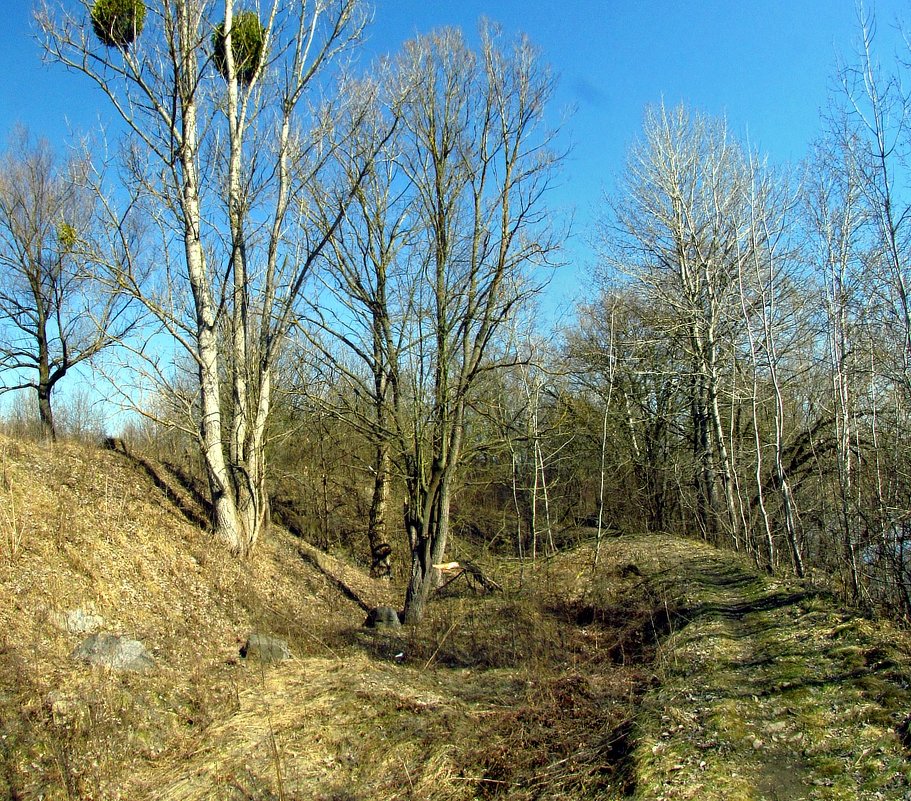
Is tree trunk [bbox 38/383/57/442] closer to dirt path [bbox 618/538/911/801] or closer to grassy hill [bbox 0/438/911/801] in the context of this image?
grassy hill [bbox 0/438/911/801]

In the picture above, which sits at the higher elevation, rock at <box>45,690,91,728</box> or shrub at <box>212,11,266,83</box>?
shrub at <box>212,11,266,83</box>

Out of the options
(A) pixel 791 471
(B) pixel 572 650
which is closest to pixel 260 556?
(B) pixel 572 650

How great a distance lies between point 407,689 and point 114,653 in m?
2.88

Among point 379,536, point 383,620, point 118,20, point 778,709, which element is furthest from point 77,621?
point 379,536

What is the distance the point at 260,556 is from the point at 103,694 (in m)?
6.00

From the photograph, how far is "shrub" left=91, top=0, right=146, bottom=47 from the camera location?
33.8 feet

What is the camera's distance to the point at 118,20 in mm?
10445

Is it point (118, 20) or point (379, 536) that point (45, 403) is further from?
point (118, 20)

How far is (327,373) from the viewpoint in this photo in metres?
11.9

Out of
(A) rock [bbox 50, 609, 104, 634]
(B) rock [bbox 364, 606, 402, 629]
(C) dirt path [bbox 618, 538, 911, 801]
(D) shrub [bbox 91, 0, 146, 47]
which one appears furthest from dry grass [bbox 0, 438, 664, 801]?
(D) shrub [bbox 91, 0, 146, 47]

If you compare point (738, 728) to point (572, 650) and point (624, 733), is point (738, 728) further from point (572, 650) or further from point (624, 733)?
point (572, 650)

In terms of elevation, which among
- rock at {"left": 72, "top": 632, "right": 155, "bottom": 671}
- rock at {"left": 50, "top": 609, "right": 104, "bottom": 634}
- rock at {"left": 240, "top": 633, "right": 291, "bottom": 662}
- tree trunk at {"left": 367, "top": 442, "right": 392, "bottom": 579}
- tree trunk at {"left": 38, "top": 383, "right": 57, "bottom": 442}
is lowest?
rock at {"left": 240, "top": 633, "right": 291, "bottom": 662}

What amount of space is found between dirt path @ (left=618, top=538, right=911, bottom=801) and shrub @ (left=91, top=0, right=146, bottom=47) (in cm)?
1150

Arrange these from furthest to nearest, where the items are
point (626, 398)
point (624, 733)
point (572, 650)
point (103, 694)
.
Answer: point (626, 398) → point (572, 650) → point (103, 694) → point (624, 733)
